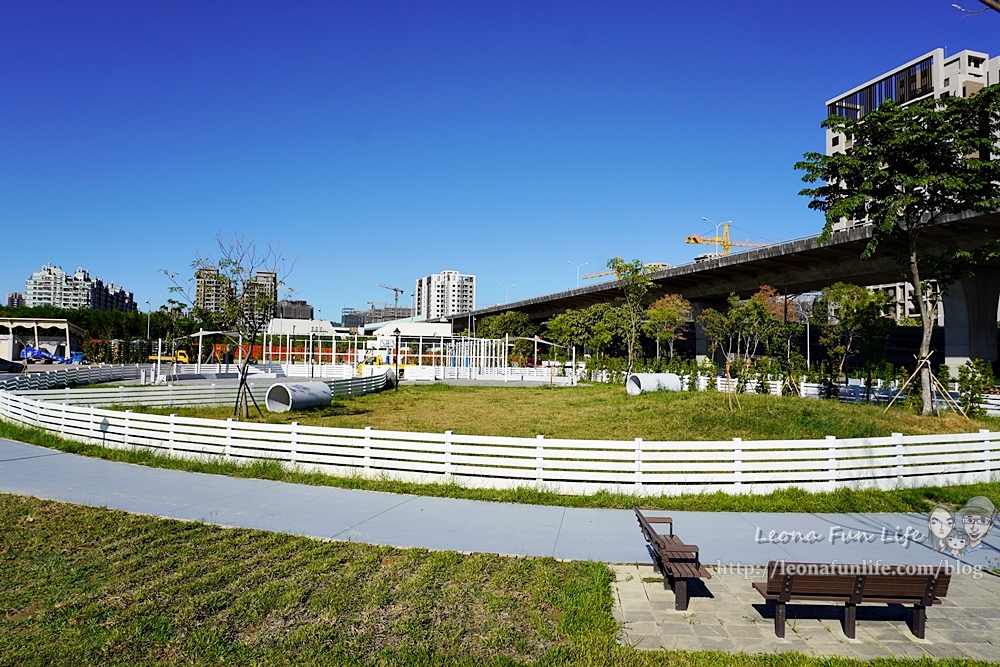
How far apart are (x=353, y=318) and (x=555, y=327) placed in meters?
115

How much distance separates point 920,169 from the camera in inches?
747

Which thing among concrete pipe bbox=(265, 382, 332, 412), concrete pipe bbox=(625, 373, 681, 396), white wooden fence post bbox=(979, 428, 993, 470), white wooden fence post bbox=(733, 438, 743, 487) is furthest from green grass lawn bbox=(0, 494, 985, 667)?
concrete pipe bbox=(625, 373, 681, 396)

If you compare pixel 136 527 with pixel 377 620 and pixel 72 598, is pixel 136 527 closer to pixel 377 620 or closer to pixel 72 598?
pixel 72 598

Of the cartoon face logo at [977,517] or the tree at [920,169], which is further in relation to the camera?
the tree at [920,169]

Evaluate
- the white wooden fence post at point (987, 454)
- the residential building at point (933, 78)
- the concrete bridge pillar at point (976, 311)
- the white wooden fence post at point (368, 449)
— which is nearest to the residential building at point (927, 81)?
the residential building at point (933, 78)

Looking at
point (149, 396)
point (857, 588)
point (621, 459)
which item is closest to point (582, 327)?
point (149, 396)

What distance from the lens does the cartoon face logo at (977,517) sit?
29.7ft

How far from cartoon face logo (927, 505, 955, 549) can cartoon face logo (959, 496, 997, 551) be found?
209 millimetres

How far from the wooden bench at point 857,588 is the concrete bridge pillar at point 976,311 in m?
37.4

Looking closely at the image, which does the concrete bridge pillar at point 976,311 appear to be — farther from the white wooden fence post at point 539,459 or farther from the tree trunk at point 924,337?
the white wooden fence post at point 539,459

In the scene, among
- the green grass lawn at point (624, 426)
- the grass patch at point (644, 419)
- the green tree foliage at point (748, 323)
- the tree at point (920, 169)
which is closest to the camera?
the green grass lawn at point (624, 426)

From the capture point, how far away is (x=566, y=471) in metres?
10.9

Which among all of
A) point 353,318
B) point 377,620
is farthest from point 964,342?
point 353,318

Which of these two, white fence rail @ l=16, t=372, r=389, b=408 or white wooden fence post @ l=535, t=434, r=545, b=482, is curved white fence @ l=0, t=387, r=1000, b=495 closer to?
white wooden fence post @ l=535, t=434, r=545, b=482
